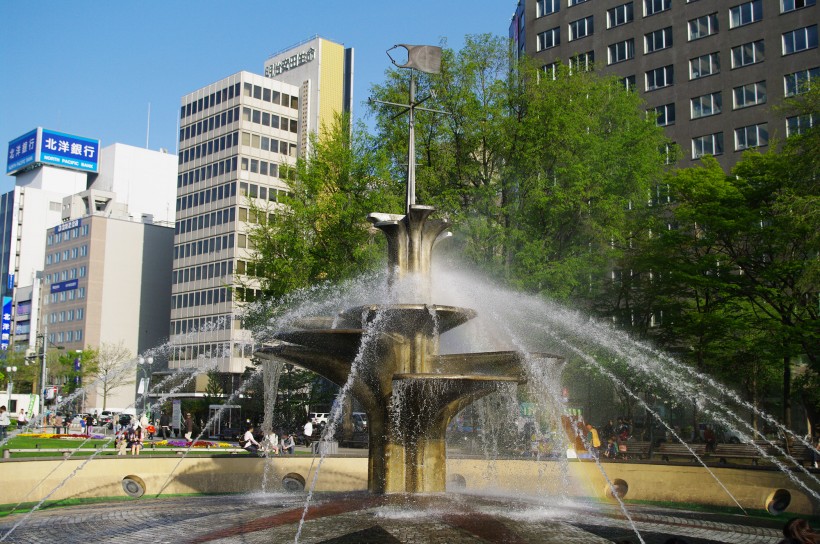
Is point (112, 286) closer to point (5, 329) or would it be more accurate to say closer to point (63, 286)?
point (63, 286)

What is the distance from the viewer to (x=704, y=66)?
61.6m

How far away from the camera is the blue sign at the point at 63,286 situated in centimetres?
11081

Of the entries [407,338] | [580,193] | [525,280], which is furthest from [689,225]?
[407,338]

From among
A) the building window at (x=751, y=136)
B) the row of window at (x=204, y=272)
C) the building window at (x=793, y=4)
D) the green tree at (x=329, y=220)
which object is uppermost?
the building window at (x=793, y=4)

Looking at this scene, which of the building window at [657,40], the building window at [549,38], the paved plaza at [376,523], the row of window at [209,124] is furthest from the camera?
the row of window at [209,124]

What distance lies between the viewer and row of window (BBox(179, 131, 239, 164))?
288 ft

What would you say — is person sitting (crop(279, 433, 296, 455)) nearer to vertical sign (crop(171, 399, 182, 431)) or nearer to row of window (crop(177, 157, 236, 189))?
vertical sign (crop(171, 399, 182, 431))

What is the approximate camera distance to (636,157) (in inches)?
1334

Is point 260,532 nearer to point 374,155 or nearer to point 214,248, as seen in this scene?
point 374,155

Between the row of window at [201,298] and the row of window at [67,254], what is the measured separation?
2327cm

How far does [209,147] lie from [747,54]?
180 feet

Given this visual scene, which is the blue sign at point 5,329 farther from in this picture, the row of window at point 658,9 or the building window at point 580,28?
the building window at point 580,28

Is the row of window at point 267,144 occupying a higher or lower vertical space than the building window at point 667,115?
higher

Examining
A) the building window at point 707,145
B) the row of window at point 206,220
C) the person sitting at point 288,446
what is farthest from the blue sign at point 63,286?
the person sitting at point 288,446
